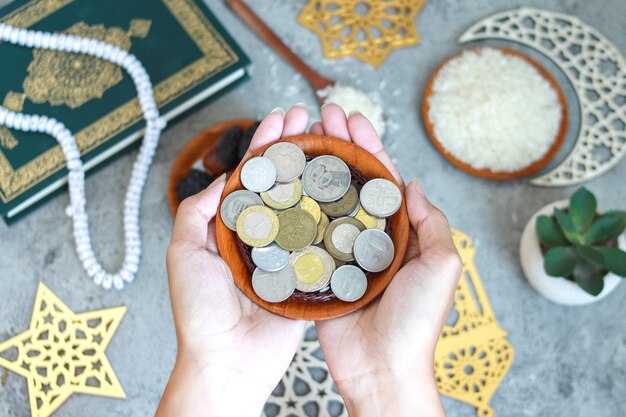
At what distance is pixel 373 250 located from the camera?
0.65 metres

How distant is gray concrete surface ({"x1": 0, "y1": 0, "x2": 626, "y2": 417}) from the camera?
2.83ft

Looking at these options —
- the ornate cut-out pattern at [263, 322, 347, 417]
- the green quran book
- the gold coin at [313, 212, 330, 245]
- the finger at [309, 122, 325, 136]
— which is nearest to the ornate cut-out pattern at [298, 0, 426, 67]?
the green quran book

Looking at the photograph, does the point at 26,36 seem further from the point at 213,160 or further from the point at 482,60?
the point at 482,60

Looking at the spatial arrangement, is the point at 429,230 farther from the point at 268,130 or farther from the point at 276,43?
the point at 276,43

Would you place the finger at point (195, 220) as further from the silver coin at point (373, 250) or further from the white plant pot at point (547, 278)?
the white plant pot at point (547, 278)

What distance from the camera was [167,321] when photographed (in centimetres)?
88

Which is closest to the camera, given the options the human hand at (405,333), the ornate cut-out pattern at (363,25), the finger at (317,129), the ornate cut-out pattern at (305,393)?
the human hand at (405,333)

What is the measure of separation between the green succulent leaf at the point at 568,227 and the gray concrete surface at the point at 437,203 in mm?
140

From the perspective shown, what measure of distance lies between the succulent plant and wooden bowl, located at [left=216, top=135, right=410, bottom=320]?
0.24 metres

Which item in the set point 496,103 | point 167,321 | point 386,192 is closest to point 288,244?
point 386,192

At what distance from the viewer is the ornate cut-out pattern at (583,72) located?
91 cm

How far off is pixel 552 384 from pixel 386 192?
0.43 metres

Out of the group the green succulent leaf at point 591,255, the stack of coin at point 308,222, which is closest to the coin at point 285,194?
the stack of coin at point 308,222

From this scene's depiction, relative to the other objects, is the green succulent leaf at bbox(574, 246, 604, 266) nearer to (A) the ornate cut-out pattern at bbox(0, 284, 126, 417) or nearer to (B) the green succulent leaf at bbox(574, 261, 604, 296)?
(B) the green succulent leaf at bbox(574, 261, 604, 296)
